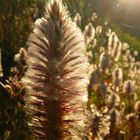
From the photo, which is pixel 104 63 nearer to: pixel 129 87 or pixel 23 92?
pixel 129 87

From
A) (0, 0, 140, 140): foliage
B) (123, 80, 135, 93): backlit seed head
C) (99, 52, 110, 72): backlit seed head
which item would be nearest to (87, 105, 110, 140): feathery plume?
(0, 0, 140, 140): foliage

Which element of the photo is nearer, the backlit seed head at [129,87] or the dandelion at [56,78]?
the dandelion at [56,78]

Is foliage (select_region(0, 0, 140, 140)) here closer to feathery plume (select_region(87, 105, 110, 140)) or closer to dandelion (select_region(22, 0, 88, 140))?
feathery plume (select_region(87, 105, 110, 140))

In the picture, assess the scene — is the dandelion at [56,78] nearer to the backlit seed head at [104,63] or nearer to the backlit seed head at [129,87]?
the backlit seed head at [129,87]

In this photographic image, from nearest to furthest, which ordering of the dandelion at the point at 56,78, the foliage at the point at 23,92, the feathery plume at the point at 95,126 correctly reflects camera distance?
the dandelion at the point at 56,78 → the feathery plume at the point at 95,126 → the foliage at the point at 23,92

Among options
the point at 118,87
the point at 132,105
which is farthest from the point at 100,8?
the point at 132,105

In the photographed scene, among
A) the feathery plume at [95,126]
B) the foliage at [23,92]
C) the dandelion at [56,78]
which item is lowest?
the dandelion at [56,78]

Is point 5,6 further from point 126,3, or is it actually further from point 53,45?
point 126,3

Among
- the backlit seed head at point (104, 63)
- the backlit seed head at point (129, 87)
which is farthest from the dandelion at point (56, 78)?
the backlit seed head at point (104, 63)

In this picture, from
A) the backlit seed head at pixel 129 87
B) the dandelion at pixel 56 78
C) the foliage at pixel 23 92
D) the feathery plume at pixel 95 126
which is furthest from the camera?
the backlit seed head at pixel 129 87
